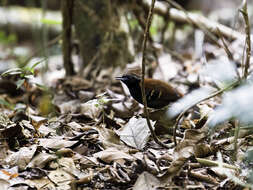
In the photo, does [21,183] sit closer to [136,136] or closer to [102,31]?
[136,136]

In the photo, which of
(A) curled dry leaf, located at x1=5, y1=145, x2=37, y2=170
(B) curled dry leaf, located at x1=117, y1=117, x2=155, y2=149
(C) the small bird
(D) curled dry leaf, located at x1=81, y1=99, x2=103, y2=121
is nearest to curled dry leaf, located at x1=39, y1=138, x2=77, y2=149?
(A) curled dry leaf, located at x1=5, y1=145, x2=37, y2=170

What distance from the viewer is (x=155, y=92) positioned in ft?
12.9

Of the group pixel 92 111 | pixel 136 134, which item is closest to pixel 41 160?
pixel 136 134

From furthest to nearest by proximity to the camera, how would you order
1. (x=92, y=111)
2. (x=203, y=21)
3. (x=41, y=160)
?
1. (x=203, y=21)
2. (x=92, y=111)
3. (x=41, y=160)

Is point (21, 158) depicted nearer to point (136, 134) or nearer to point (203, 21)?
point (136, 134)

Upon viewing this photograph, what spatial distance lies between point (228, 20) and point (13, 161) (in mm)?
7452

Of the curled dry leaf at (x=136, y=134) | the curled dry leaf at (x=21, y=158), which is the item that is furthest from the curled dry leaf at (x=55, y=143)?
the curled dry leaf at (x=136, y=134)

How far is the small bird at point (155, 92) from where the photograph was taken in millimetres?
3895

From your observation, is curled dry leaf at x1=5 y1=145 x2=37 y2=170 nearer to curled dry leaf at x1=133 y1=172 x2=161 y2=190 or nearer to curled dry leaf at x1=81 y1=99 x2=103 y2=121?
curled dry leaf at x1=133 y1=172 x2=161 y2=190

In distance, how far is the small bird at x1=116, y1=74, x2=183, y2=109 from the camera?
3.89 meters

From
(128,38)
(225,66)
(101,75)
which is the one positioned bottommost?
(101,75)

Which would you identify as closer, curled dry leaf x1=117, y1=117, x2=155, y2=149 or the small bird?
curled dry leaf x1=117, y1=117, x2=155, y2=149

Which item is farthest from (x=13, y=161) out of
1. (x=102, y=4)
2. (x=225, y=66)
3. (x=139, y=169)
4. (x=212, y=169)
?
(x=102, y=4)

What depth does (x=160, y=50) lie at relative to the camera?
5660mm
